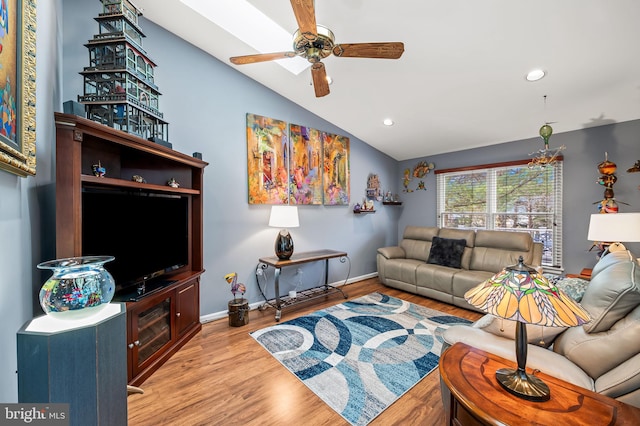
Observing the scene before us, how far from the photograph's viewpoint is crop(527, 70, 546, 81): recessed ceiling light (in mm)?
2515

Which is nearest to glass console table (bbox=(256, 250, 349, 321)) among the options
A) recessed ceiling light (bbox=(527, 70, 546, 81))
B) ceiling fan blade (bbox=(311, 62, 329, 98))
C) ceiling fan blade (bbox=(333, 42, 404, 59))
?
ceiling fan blade (bbox=(311, 62, 329, 98))

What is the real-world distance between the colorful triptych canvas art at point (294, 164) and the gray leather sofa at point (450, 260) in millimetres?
1429

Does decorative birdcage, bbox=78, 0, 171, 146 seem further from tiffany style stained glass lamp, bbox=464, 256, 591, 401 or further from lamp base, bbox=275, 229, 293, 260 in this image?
tiffany style stained glass lamp, bbox=464, 256, 591, 401

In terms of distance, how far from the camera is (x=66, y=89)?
2.15 m

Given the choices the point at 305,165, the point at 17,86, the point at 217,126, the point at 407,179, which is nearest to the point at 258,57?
the point at 217,126

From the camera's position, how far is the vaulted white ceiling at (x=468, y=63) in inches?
79.0

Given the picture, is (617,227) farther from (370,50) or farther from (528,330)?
(370,50)

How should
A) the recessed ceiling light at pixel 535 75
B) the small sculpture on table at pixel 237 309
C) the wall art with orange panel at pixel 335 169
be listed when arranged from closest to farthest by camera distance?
the recessed ceiling light at pixel 535 75 < the small sculpture on table at pixel 237 309 < the wall art with orange panel at pixel 335 169

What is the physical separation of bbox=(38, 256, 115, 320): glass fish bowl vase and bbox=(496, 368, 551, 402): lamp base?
1612 millimetres

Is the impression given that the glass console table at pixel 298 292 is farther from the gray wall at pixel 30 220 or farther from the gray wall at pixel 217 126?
the gray wall at pixel 30 220

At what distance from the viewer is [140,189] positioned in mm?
2158

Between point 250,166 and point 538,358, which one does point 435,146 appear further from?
point 538,358

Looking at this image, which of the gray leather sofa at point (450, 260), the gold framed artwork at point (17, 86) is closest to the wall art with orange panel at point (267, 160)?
the gray leather sofa at point (450, 260)

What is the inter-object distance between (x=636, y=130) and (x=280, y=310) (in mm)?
4896
